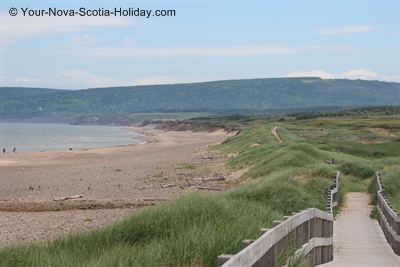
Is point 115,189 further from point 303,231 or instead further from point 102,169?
point 303,231

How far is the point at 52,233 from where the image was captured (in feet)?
46.4

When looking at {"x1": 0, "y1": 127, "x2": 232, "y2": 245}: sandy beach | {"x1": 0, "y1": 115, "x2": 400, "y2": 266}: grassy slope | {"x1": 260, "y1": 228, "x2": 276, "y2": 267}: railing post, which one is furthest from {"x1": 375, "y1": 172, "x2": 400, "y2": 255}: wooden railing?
{"x1": 0, "y1": 127, "x2": 232, "y2": 245}: sandy beach

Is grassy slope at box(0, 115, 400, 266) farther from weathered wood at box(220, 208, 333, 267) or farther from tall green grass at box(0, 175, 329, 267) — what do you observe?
weathered wood at box(220, 208, 333, 267)

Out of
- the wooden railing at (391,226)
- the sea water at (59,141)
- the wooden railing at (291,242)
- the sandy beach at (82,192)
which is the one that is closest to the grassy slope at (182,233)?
the wooden railing at (291,242)

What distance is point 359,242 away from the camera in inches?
451

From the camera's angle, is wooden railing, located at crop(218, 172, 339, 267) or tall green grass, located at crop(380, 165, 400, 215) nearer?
wooden railing, located at crop(218, 172, 339, 267)

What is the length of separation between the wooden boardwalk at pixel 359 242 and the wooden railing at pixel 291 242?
0.33 metres

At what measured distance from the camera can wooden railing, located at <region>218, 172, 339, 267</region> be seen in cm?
448

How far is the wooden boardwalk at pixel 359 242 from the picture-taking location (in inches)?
365

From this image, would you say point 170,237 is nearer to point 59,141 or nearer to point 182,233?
point 182,233

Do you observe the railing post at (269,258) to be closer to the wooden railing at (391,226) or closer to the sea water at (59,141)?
the wooden railing at (391,226)

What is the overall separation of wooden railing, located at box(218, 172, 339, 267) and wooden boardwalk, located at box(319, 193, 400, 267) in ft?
1.09

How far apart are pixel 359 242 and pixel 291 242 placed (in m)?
5.17

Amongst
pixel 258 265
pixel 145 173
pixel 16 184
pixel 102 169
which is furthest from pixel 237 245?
pixel 102 169
